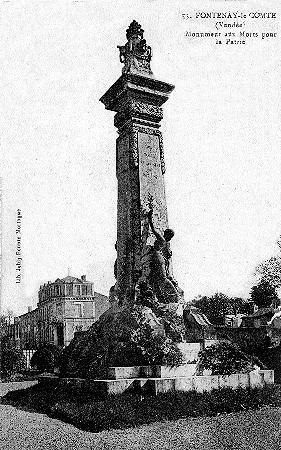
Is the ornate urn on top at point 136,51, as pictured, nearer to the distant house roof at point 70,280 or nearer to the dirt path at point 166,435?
the dirt path at point 166,435

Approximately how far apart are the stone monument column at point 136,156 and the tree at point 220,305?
48.7 m

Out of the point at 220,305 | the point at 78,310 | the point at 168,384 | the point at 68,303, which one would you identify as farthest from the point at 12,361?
the point at 220,305

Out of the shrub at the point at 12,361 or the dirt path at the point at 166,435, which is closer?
the dirt path at the point at 166,435

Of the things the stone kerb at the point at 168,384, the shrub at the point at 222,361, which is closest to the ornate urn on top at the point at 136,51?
the shrub at the point at 222,361

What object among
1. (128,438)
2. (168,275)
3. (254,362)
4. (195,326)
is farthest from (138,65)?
(128,438)

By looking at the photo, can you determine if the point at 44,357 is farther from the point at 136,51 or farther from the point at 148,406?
the point at 148,406

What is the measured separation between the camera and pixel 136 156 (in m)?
14.4

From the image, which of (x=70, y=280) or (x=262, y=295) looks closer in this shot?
(x=262, y=295)

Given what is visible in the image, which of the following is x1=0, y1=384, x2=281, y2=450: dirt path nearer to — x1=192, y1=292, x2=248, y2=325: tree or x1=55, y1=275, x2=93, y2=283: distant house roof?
x1=55, y1=275, x2=93, y2=283: distant house roof

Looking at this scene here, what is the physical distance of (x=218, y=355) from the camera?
11.8 metres

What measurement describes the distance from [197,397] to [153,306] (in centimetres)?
357

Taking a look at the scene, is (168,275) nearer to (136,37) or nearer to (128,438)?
(128,438)

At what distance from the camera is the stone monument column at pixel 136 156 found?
14016 millimetres

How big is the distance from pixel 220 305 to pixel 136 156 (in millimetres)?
56774
